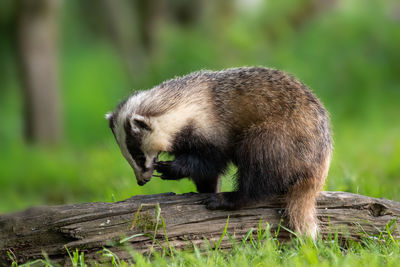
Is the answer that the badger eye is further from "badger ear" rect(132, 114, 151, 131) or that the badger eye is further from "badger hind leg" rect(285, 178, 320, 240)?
"badger hind leg" rect(285, 178, 320, 240)

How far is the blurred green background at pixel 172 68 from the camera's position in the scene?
1057cm

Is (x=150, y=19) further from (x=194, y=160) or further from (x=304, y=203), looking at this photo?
(x=304, y=203)

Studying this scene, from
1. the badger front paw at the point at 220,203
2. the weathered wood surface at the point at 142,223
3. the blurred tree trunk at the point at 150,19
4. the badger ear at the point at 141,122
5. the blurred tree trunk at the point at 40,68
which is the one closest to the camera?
the weathered wood surface at the point at 142,223

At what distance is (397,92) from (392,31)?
1535 millimetres

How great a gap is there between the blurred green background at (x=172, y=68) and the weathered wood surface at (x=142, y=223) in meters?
1.72

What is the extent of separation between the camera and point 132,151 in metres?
5.58

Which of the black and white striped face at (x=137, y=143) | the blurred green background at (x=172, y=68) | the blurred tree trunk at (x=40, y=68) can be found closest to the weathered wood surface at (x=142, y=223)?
the black and white striped face at (x=137, y=143)

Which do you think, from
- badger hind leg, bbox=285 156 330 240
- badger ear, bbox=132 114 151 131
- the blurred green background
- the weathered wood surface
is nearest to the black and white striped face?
badger ear, bbox=132 114 151 131

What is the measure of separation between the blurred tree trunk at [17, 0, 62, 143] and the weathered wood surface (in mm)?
8830

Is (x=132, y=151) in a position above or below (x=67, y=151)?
above

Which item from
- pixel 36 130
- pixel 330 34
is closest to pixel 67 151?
pixel 36 130

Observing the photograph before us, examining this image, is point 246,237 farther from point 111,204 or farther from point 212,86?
point 212,86

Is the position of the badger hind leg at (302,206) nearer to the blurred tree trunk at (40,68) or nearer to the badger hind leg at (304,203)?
the badger hind leg at (304,203)

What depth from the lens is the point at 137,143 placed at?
18.2ft
